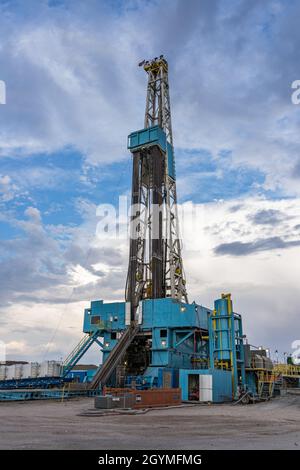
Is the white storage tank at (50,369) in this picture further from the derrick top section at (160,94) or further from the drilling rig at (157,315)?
the derrick top section at (160,94)

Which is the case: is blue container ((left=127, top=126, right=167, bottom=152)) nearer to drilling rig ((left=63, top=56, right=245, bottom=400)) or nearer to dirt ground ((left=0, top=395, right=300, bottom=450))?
drilling rig ((left=63, top=56, right=245, bottom=400))

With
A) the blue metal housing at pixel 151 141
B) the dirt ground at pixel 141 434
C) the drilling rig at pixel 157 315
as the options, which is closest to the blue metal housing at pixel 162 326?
the drilling rig at pixel 157 315

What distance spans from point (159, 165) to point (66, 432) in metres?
33.8

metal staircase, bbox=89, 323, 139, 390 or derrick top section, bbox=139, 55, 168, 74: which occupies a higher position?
→ derrick top section, bbox=139, 55, 168, 74

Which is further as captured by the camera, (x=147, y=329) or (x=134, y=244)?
(x=134, y=244)

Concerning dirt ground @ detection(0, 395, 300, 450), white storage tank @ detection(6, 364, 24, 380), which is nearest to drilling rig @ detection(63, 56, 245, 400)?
white storage tank @ detection(6, 364, 24, 380)

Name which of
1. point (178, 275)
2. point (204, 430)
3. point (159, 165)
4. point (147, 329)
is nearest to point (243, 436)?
point (204, 430)

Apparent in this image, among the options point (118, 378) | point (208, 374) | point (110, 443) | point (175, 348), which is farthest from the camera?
point (175, 348)

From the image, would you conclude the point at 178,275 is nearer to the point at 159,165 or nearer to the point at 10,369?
the point at 159,165

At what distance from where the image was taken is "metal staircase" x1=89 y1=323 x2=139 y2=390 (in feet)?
102

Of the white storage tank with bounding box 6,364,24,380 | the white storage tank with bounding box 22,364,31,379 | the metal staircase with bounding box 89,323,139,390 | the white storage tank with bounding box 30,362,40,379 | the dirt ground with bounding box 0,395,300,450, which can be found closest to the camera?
the dirt ground with bounding box 0,395,300,450

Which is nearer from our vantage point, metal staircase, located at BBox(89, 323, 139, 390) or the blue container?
metal staircase, located at BBox(89, 323, 139, 390)

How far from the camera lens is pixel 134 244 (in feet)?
133

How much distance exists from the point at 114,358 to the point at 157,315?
5003mm
